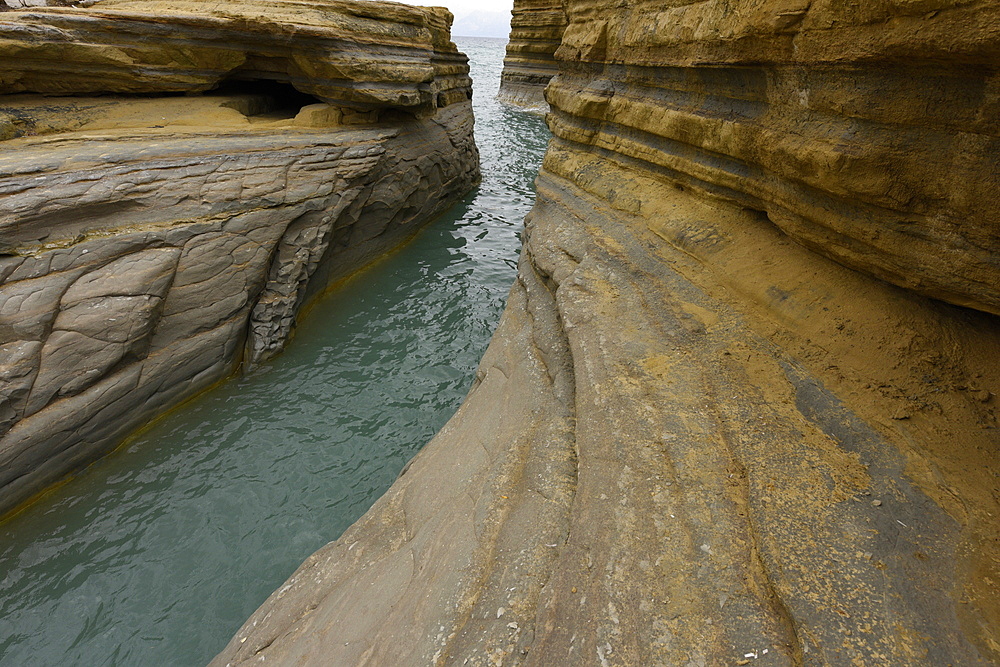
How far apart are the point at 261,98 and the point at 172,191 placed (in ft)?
13.5

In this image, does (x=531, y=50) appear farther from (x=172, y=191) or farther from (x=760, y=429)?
(x=760, y=429)

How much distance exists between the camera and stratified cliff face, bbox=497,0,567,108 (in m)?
24.4

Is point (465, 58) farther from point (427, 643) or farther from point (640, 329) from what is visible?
point (427, 643)

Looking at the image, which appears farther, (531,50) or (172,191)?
(531,50)

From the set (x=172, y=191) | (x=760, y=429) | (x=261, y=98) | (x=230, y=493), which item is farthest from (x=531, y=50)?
(x=760, y=429)

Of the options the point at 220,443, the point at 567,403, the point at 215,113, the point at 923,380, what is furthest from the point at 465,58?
the point at 923,380

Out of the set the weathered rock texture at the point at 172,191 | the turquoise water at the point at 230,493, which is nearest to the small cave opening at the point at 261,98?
the weathered rock texture at the point at 172,191

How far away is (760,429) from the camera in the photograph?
294 centimetres

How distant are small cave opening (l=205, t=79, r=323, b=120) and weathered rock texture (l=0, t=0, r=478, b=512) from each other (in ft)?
0.15

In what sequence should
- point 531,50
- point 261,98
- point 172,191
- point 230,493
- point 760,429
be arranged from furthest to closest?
1. point 531,50
2. point 261,98
3. point 172,191
4. point 230,493
5. point 760,429

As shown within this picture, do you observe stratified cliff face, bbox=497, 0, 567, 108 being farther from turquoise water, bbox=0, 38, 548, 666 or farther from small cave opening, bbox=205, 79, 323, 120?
turquoise water, bbox=0, 38, 548, 666

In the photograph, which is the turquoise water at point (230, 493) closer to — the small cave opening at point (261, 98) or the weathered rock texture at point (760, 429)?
the weathered rock texture at point (760, 429)

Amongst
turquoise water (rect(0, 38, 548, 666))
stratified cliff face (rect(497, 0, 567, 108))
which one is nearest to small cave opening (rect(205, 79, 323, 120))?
turquoise water (rect(0, 38, 548, 666))

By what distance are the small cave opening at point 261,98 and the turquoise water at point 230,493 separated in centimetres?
363
